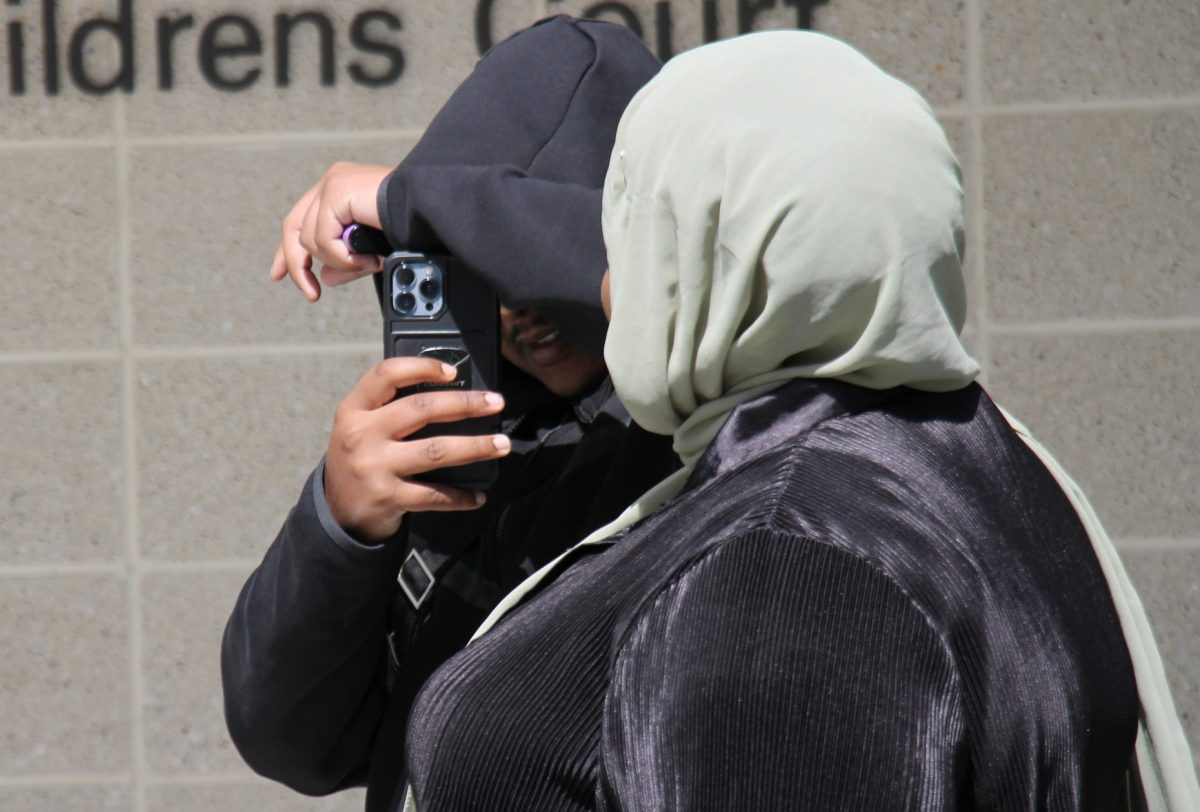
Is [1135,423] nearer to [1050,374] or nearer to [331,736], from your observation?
[1050,374]

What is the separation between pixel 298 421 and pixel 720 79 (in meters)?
2.02

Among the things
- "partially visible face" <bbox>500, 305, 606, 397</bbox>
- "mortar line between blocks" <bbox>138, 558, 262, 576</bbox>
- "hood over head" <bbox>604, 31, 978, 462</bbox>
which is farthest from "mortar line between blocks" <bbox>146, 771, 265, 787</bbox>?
"hood over head" <bbox>604, 31, 978, 462</bbox>

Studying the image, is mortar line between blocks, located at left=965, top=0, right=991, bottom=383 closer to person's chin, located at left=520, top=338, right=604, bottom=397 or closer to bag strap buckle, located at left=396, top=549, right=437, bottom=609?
person's chin, located at left=520, top=338, right=604, bottom=397

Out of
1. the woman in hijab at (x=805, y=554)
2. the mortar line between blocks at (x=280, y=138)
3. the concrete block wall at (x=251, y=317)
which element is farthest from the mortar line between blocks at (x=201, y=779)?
the woman in hijab at (x=805, y=554)

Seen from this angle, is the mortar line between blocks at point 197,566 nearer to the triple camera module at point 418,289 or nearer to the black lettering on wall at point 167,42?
the black lettering on wall at point 167,42

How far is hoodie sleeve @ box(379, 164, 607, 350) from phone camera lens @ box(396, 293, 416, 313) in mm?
52

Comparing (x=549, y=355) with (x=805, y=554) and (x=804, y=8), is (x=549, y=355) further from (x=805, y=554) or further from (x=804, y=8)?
(x=804, y=8)

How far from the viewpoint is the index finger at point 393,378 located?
1.25 m

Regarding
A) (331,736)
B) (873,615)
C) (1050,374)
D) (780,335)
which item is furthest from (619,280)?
(1050,374)

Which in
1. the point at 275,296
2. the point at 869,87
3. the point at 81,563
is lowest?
the point at 81,563

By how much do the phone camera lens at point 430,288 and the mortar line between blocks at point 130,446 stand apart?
5.53ft

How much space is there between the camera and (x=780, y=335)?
93 cm

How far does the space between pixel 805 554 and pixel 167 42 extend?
2345mm

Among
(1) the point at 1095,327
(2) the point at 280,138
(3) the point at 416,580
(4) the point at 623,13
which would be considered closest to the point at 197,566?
(2) the point at 280,138
